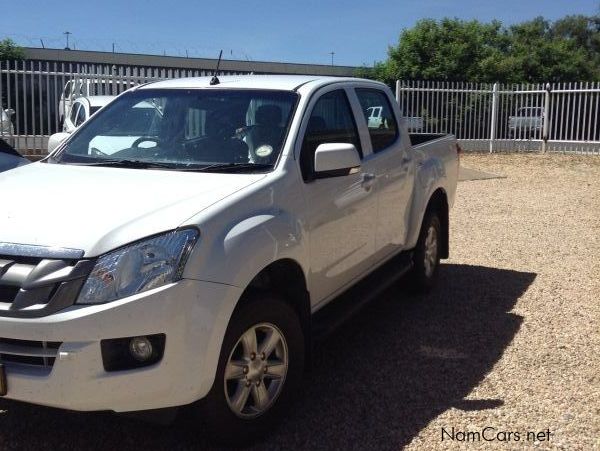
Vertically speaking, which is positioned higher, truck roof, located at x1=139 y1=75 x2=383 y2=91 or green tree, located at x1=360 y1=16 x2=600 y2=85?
green tree, located at x1=360 y1=16 x2=600 y2=85

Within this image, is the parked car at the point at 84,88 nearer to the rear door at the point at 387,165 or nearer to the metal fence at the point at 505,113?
the metal fence at the point at 505,113

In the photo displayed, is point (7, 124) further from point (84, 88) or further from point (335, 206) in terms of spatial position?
point (335, 206)

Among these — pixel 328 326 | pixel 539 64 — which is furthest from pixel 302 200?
pixel 539 64

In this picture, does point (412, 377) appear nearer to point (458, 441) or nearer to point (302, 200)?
point (458, 441)

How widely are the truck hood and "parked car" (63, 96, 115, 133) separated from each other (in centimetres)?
964

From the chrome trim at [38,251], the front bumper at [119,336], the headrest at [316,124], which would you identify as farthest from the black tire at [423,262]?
the chrome trim at [38,251]

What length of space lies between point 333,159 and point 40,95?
46.2ft

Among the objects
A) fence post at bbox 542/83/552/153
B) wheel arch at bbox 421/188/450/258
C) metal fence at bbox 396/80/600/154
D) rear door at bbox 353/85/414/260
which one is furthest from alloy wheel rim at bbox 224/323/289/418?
fence post at bbox 542/83/552/153

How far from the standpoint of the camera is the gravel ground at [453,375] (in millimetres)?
3584

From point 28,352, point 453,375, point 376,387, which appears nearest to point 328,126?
point 376,387

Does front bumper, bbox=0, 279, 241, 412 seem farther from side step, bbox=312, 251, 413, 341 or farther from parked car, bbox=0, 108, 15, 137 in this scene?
parked car, bbox=0, 108, 15, 137

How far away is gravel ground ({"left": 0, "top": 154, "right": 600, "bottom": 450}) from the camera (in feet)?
11.8

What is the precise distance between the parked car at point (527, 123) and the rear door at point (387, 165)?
16721 mm

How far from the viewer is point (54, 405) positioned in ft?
9.36
